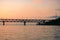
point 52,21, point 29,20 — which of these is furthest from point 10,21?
point 52,21

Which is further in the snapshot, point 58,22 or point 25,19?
point 25,19

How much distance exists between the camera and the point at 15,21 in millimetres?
123188

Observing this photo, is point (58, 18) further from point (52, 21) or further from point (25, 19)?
point (25, 19)

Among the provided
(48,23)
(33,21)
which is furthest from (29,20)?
(48,23)

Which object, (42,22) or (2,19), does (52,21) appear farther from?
(2,19)

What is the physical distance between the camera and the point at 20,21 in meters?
125

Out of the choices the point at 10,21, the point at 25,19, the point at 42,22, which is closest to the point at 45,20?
the point at 42,22

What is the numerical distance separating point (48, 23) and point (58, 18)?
17.7 feet

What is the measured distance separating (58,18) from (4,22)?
84.6ft

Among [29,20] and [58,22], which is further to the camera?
[29,20]

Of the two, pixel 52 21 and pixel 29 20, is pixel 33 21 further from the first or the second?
pixel 52 21

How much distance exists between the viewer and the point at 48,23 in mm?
124062

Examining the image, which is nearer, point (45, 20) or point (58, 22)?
point (58, 22)

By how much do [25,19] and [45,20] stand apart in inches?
414
